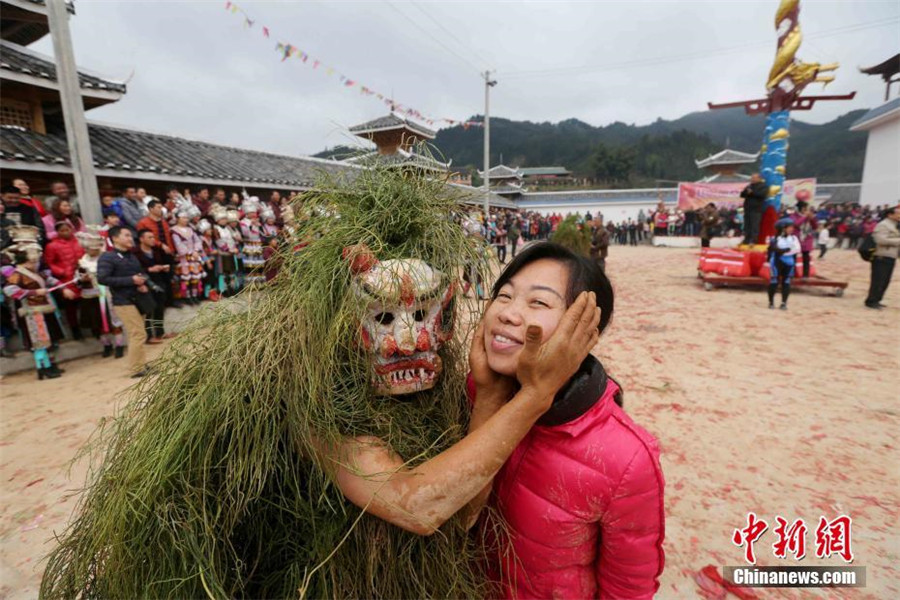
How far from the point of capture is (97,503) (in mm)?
1139

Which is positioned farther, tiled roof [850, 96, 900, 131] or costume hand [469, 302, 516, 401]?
tiled roof [850, 96, 900, 131]

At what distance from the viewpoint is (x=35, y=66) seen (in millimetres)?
7461

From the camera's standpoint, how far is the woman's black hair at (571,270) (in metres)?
1.17

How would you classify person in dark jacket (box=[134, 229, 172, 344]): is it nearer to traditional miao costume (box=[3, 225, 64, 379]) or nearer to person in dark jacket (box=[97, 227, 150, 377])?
person in dark jacket (box=[97, 227, 150, 377])

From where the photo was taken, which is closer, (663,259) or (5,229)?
(5,229)

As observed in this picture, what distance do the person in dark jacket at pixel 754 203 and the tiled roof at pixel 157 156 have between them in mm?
10541

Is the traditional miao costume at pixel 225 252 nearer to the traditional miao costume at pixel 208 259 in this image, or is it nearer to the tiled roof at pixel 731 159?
the traditional miao costume at pixel 208 259

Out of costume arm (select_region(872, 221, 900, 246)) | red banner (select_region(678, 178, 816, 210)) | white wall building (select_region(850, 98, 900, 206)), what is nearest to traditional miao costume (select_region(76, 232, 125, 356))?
costume arm (select_region(872, 221, 900, 246))

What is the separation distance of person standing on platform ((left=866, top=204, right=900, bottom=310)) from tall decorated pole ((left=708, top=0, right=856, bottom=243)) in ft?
10.4

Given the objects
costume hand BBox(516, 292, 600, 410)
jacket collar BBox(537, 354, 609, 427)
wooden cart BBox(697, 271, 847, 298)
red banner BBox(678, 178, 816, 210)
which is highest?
red banner BBox(678, 178, 816, 210)

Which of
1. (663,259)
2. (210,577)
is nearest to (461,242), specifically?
(210,577)

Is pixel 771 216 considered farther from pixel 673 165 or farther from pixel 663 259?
pixel 673 165

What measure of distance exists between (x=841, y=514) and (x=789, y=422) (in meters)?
1.37

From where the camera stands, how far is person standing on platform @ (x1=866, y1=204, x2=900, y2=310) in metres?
6.97
